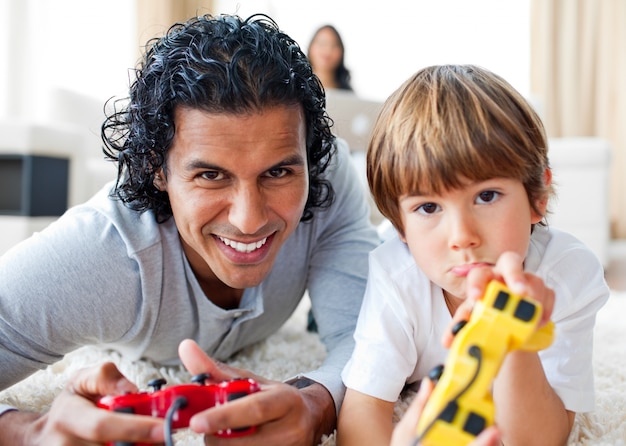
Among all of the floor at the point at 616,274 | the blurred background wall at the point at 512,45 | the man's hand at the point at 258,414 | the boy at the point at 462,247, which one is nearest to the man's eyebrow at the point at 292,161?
the boy at the point at 462,247

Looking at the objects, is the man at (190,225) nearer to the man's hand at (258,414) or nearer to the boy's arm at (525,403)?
the man's hand at (258,414)

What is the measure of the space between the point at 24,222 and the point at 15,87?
1.79m

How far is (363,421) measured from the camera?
0.86 m

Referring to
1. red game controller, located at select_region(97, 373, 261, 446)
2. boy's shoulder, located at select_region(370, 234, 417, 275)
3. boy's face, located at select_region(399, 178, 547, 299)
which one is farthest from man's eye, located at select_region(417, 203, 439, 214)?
red game controller, located at select_region(97, 373, 261, 446)

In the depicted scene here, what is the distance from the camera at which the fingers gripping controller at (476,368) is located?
0.55 m

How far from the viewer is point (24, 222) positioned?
7.16 ft

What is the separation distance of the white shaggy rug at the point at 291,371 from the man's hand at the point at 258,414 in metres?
0.10

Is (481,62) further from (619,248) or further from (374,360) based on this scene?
(374,360)

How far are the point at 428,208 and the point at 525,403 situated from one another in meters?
0.27

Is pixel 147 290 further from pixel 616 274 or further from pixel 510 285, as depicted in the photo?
pixel 616 274

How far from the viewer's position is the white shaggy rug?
0.92m

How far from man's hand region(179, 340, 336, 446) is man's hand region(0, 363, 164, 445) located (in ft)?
0.19

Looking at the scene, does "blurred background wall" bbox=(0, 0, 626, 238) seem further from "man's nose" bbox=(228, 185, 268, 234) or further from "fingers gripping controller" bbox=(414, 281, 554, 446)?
"fingers gripping controller" bbox=(414, 281, 554, 446)

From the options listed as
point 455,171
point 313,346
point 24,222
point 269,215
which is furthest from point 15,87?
point 455,171
